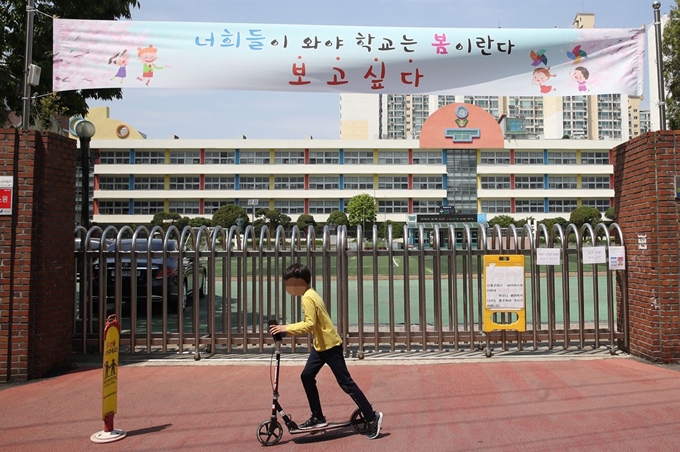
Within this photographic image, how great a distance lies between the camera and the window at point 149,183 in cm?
7112

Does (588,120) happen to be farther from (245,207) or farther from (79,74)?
(79,74)

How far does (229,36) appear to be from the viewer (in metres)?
7.86

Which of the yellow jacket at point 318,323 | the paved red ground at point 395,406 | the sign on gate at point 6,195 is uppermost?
the sign on gate at point 6,195

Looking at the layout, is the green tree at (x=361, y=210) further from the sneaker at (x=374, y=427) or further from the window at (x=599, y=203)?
the sneaker at (x=374, y=427)

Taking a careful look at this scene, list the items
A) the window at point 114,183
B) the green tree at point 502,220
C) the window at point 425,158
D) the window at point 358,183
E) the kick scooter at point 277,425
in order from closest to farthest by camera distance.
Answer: the kick scooter at point 277,425
the green tree at point 502,220
the window at point 114,183
the window at point 358,183
the window at point 425,158

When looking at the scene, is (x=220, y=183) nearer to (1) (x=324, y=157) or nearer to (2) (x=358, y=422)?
(1) (x=324, y=157)

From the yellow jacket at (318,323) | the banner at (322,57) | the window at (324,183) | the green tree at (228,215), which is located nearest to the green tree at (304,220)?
the window at (324,183)

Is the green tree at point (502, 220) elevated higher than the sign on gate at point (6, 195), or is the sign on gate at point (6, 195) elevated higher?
the green tree at point (502, 220)

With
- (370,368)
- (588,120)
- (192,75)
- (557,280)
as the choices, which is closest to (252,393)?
(370,368)

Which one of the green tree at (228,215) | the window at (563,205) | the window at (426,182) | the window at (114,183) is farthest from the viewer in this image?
the window at (563,205)

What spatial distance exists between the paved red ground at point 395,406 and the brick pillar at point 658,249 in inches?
16.7

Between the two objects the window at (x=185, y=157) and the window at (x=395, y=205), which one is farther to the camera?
the window at (x=395, y=205)

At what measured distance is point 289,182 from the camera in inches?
2830

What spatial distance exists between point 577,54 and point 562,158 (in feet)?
230
